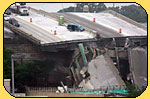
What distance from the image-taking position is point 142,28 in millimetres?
31812

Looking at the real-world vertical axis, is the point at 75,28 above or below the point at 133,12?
below

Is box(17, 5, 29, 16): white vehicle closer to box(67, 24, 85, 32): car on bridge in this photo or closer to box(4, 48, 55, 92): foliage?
box(67, 24, 85, 32): car on bridge

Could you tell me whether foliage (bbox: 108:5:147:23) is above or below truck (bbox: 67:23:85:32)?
above

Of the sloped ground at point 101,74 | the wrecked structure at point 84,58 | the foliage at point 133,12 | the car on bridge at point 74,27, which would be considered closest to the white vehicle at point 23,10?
the car on bridge at point 74,27

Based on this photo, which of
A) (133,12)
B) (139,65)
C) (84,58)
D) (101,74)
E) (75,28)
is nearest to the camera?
(101,74)

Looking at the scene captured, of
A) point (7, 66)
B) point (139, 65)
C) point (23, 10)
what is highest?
point (23, 10)

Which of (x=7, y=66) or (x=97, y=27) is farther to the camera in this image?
(x=97, y=27)

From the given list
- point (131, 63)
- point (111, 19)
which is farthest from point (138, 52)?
point (111, 19)

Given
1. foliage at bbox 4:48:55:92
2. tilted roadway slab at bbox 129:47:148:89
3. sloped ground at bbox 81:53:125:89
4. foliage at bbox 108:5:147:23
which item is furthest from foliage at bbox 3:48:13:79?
foliage at bbox 108:5:147:23

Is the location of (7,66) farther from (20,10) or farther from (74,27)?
(20,10)

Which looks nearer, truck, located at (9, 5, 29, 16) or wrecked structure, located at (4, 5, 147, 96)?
wrecked structure, located at (4, 5, 147, 96)

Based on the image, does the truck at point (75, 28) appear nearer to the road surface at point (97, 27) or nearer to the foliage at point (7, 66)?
the road surface at point (97, 27)

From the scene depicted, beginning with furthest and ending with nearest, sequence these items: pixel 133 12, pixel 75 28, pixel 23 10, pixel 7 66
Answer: pixel 133 12
pixel 23 10
pixel 75 28
pixel 7 66

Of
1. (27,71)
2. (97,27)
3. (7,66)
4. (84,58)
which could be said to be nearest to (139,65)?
(84,58)
